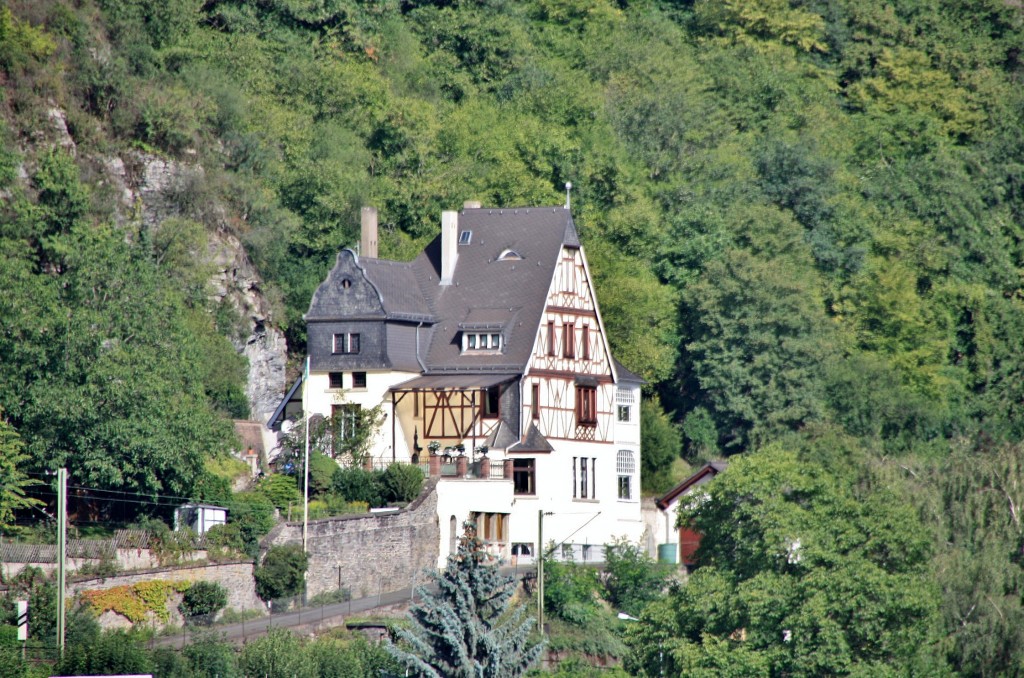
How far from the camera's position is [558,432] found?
68.0 meters

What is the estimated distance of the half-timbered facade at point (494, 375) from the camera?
66000mm

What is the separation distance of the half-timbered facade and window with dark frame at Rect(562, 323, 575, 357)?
0.03 metres

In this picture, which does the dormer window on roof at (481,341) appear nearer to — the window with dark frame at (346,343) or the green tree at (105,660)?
the window with dark frame at (346,343)

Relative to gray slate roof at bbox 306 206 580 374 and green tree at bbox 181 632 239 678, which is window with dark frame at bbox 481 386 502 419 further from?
green tree at bbox 181 632 239 678

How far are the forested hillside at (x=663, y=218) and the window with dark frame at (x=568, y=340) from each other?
7312mm

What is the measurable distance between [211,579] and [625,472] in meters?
18.8

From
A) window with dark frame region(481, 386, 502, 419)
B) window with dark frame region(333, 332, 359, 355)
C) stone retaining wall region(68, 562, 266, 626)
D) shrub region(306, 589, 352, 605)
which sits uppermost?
window with dark frame region(333, 332, 359, 355)

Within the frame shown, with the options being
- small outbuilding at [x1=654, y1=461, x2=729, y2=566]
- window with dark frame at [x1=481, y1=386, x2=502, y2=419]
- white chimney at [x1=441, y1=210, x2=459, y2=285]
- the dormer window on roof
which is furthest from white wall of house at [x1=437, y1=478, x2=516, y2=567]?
white chimney at [x1=441, y1=210, x2=459, y2=285]

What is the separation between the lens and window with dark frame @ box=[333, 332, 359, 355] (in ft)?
221

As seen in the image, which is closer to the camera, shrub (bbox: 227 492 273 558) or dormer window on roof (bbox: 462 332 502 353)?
shrub (bbox: 227 492 273 558)

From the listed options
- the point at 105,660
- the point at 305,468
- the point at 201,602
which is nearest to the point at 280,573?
the point at 201,602

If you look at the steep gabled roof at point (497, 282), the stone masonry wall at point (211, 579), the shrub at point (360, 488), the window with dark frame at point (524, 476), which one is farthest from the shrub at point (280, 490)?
the steep gabled roof at point (497, 282)

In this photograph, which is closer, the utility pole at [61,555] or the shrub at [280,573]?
the utility pole at [61,555]

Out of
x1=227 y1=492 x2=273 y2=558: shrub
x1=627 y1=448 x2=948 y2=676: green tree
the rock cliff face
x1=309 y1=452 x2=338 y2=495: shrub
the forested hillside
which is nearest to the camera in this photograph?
x1=627 y1=448 x2=948 y2=676: green tree
